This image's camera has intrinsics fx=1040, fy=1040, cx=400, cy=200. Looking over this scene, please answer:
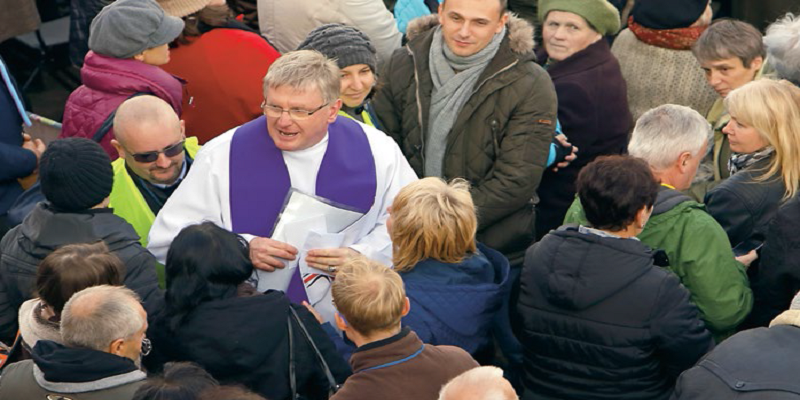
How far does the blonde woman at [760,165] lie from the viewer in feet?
14.8

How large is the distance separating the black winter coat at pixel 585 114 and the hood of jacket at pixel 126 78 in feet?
6.69

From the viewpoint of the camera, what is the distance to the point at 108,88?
484 centimetres

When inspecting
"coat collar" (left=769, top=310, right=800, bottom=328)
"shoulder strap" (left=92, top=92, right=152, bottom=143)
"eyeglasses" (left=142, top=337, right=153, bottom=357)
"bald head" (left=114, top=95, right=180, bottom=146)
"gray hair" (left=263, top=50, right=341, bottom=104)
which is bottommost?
"eyeglasses" (left=142, top=337, right=153, bottom=357)

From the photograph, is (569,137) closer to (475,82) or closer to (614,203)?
(475,82)

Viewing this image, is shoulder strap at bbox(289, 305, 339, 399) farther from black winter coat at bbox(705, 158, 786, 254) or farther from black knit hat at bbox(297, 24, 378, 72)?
black winter coat at bbox(705, 158, 786, 254)

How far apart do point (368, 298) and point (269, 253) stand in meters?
0.90

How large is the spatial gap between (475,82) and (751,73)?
157 cm

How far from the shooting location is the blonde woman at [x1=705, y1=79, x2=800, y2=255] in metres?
4.52

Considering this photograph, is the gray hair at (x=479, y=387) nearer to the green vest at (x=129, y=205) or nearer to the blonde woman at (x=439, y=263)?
the blonde woman at (x=439, y=263)

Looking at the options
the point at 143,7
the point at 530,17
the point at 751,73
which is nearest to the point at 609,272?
the point at 751,73

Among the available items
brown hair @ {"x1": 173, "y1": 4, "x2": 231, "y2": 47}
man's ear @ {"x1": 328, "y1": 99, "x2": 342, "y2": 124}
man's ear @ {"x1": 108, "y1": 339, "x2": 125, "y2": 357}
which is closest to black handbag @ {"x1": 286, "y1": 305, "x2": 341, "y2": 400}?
man's ear @ {"x1": 108, "y1": 339, "x2": 125, "y2": 357}

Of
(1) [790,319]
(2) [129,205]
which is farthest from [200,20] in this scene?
(1) [790,319]

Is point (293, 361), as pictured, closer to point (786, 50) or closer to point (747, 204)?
point (747, 204)

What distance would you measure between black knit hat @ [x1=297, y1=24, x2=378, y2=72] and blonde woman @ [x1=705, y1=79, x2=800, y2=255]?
5.59 feet
